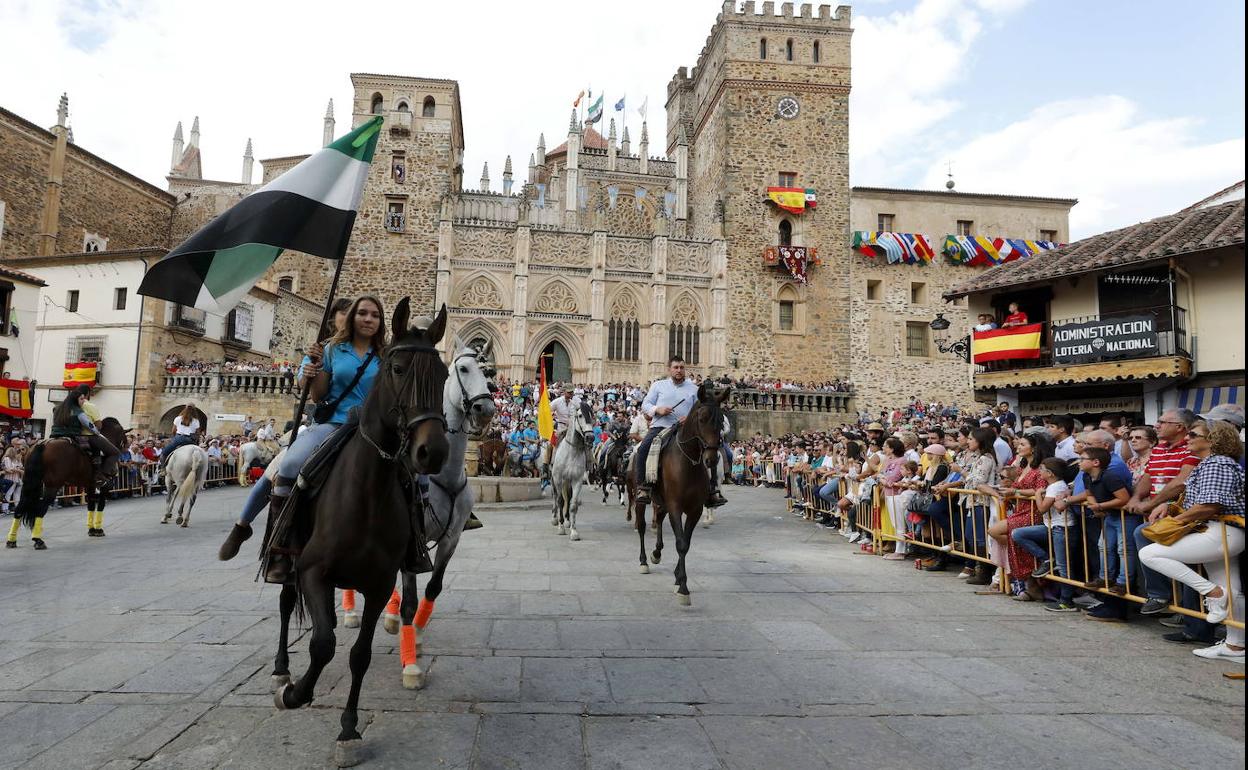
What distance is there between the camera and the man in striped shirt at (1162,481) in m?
5.75

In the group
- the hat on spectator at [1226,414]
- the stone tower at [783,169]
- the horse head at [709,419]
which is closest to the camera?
the hat on spectator at [1226,414]

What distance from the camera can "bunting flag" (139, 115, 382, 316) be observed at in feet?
14.4

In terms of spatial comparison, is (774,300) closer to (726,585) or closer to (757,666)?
(726,585)

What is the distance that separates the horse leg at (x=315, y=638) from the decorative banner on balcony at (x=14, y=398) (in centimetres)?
2420

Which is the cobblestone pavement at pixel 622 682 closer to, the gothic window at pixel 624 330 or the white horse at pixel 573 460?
the white horse at pixel 573 460

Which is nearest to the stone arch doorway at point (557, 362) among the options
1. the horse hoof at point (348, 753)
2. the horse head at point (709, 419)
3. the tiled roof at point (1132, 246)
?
the tiled roof at point (1132, 246)

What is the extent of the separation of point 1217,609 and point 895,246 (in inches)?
1443

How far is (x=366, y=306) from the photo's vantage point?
4.23 meters

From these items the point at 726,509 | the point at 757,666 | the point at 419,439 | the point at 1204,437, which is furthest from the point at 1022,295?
the point at 419,439

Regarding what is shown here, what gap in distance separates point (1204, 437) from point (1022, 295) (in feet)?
62.5

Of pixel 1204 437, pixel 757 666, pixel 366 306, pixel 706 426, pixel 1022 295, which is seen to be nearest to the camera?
pixel 366 306

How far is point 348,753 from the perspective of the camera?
305 centimetres

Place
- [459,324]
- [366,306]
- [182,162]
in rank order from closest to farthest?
[366,306] → [459,324] → [182,162]

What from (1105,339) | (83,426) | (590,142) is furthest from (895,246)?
(83,426)
